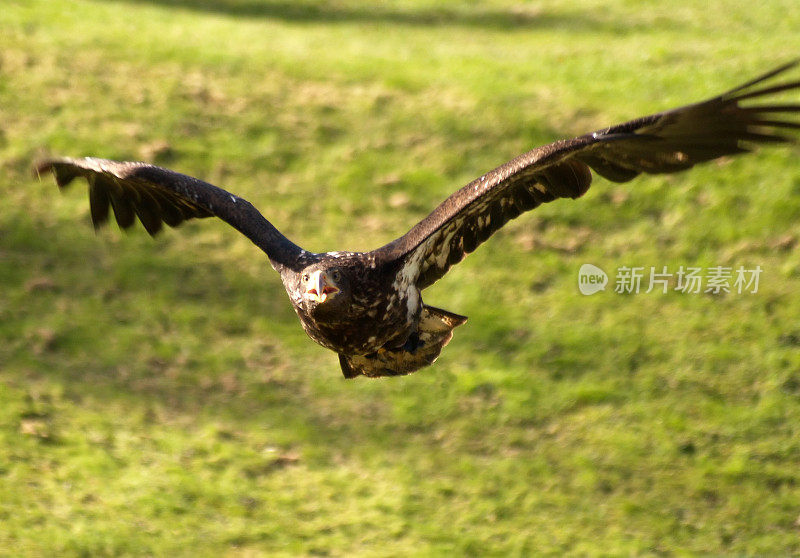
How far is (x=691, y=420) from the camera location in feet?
27.7

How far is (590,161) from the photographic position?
5.38m

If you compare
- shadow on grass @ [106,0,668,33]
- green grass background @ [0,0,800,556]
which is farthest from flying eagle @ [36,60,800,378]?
shadow on grass @ [106,0,668,33]

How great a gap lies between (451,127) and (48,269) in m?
4.58

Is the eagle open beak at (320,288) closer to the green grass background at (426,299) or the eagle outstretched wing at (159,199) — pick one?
the eagle outstretched wing at (159,199)

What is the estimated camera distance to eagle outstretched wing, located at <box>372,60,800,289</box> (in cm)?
470

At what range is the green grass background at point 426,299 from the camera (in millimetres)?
7785

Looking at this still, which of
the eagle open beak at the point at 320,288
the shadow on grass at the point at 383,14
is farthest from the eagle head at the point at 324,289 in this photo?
the shadow on grass at the point at 383,14

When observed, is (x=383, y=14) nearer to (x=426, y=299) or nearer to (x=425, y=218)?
(x=426, y=299)

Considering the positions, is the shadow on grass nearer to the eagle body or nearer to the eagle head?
the eagle body

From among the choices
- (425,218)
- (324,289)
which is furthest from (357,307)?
(425,218)

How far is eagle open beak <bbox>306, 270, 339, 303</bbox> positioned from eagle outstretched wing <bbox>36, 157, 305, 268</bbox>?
0.39m

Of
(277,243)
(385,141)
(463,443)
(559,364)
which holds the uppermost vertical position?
(385,141)

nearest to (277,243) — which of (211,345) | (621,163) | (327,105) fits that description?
(621,163)

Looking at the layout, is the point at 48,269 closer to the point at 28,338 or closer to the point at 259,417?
the point at 28,338
